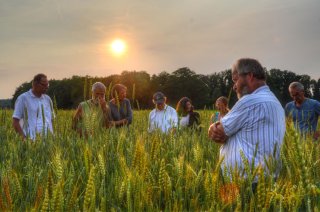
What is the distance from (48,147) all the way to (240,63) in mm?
1762

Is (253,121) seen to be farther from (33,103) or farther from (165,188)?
(33,103)

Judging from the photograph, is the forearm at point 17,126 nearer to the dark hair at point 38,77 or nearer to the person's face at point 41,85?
the person's face at point 41,85

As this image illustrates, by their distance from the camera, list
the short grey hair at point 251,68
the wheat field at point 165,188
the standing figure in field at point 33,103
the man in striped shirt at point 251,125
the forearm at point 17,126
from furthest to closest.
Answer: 1. the standing figure in field at point 33,103
2. the forearm at point 17,126
3. the short grey hair at point 251,68
4. the man in striped shirt at point 251,125
5. the wheat field at point 165,188

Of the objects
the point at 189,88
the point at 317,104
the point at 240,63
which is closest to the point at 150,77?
the point at 189,88

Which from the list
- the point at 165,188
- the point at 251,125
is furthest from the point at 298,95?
the point at 165,188

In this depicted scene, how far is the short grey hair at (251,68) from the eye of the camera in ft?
12.7

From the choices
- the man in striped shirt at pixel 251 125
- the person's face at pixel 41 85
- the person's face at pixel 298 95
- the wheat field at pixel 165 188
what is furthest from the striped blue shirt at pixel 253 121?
the person's face at pixel 298 95

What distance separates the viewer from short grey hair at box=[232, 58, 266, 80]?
12.7 ft

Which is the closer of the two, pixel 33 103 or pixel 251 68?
pixel 251 68

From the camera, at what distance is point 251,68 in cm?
388

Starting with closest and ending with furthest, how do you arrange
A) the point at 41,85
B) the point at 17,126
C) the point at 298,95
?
the point at 17,126 < the point at 41,85 < the point at 298,95

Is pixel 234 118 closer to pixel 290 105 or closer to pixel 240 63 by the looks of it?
pixel 240 63

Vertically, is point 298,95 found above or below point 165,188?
above

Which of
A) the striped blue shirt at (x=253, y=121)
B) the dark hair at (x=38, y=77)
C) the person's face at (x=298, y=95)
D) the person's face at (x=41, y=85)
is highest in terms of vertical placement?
the dark hair at (x=38, y=77)
